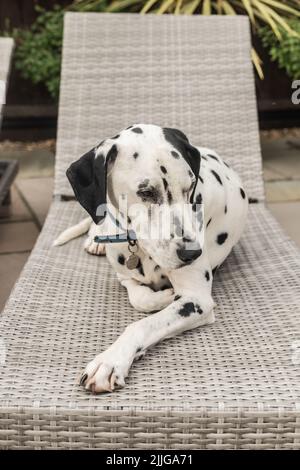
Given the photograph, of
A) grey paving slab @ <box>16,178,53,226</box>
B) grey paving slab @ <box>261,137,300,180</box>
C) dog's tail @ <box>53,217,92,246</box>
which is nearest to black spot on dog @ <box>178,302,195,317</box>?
dog's tail @ <box>53,217,92,246</box>

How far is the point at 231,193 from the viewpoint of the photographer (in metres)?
2.31

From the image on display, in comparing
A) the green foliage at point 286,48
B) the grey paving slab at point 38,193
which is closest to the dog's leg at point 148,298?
the grey paving slab at point 38,193

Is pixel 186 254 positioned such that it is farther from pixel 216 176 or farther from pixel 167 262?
pixel 216 176

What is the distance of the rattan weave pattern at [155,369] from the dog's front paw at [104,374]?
0.07 ft

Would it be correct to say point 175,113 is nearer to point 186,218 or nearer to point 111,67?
point 111,67

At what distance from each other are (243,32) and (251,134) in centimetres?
59

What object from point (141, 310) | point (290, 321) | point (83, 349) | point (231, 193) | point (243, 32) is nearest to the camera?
point (83, 349)

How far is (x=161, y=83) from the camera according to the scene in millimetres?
3154

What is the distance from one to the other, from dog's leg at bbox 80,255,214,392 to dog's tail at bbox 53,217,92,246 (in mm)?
645

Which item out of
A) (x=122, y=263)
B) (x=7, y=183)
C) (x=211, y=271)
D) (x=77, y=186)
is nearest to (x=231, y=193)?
(x=211, y=271)

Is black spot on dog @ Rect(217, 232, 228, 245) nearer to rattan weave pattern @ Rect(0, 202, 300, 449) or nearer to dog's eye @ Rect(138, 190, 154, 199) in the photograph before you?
rattan weave pattern @ Rect(0, 202, 300, 449)

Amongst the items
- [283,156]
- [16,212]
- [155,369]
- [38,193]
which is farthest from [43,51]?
[155,369]

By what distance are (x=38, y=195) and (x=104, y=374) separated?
2.76 meters

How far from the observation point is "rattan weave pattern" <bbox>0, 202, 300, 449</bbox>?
4.81 feet
